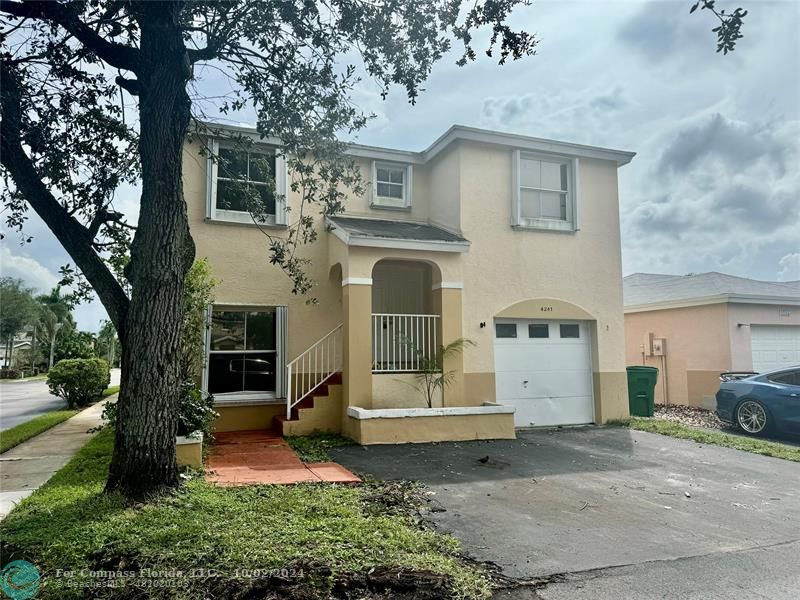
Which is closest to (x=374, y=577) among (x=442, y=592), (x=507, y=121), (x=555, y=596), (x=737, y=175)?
(x=442, y=592)

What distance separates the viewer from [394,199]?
12133mm

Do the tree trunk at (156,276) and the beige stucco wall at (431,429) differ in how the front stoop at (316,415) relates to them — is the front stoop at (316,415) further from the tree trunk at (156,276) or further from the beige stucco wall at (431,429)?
the tree trunk at (156,276)

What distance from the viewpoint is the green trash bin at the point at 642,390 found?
41.8 ft

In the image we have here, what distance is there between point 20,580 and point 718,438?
10.9 meters

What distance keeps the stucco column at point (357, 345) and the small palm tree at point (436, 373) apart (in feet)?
3.66

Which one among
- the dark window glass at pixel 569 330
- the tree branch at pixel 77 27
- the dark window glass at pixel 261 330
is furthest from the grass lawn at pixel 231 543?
the dark window glass at pixel 569 330

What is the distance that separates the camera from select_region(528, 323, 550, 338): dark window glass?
11586 millimetres

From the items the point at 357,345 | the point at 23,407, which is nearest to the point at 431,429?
the point at 357,345

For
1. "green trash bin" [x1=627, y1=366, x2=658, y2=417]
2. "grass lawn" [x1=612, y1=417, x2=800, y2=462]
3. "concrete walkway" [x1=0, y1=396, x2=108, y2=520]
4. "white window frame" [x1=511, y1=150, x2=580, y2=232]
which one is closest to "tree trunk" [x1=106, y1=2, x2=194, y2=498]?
"concrete walkway" [x1=0, y1=396, x2=108, y2=520]

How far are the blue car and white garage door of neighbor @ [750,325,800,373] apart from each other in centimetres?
321

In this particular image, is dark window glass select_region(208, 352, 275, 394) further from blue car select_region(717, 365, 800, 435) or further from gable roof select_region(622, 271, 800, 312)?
gable roof select_region(622, 271, 800, 312)

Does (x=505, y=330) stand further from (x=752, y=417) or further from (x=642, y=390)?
(x=752, y=417)

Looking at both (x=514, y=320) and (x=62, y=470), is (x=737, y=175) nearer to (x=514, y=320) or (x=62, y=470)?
(x=514, y=320)

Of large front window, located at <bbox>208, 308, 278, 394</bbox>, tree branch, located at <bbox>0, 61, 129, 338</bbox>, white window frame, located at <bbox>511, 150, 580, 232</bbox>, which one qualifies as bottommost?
large front window, located at <bbox>208, 308, 278, 394</bbox>
